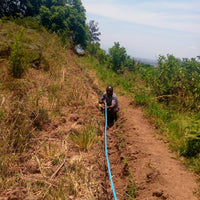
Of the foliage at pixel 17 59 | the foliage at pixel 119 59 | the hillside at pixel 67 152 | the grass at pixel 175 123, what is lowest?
the hillside at pixel 67 152

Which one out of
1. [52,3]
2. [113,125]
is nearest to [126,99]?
[113,125]

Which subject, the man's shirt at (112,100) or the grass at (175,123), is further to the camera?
the man's shirt at (112,100)

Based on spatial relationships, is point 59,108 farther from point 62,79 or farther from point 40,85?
point 62,79

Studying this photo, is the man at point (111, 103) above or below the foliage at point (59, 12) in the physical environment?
below

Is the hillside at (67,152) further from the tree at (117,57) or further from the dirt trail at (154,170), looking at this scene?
the tree at (117,57)

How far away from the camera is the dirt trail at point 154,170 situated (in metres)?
2.21

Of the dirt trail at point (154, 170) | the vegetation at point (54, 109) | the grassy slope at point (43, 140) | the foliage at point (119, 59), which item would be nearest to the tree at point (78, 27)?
the foliage at point (119, 59)

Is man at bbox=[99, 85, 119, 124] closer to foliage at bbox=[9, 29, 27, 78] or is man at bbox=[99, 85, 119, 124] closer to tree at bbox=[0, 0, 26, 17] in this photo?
foliage at bbox=[9, 29, 27, 78]

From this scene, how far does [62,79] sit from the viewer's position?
16.1 feet

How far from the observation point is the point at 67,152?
2.73 m

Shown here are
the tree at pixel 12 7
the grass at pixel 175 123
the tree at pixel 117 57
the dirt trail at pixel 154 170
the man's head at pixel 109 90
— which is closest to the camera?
the dirt trail at pixel 154 170

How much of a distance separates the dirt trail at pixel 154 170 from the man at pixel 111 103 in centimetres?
85

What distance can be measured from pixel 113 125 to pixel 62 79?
6.59 feet

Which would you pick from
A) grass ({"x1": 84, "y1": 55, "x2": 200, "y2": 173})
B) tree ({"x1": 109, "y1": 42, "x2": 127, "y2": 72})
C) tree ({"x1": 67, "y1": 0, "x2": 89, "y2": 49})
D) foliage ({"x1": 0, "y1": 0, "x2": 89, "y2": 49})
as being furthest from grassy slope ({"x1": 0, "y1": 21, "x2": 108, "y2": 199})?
tree ({"x1": 67, "y1": 0, "x2": 89, "y2": 49})
